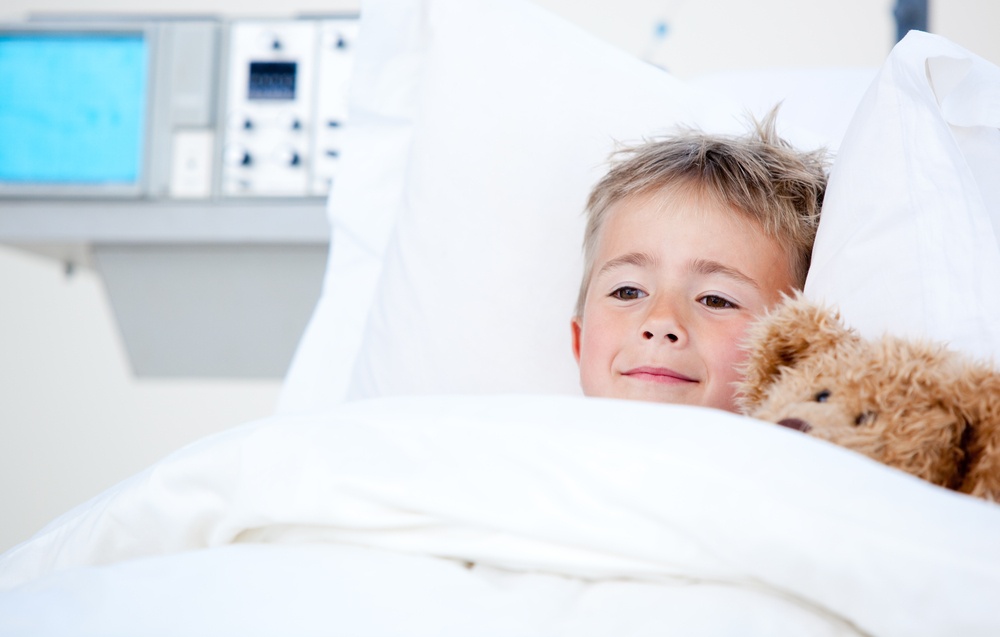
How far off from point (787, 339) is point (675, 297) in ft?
0.71

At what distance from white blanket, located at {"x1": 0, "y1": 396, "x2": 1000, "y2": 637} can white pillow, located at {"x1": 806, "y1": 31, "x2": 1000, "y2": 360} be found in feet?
0.89

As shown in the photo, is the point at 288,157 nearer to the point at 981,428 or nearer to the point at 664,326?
the point at 664,326

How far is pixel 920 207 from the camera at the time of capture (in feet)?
2.20

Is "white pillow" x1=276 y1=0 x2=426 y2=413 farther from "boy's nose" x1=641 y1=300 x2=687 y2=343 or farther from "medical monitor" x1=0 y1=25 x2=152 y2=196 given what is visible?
"medical monitor" x1=0 y1=25 x2=152 y2=196

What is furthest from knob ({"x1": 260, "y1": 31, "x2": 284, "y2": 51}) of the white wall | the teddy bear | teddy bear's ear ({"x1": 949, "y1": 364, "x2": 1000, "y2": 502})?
teddy bear's ear ({"x1": 949, "y1": 364, "x2": 1000, "y2": 502})

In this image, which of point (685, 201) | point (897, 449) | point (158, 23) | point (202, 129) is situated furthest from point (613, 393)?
point (158, 23)

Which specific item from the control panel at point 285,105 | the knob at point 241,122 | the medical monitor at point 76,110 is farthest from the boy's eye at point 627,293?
the medical monitor at point 76,110

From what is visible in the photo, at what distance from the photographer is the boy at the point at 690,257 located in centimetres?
77

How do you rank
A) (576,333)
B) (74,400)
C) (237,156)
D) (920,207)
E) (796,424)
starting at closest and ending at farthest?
(796,424)
(920,207)
(576,333)
(237,156)
(74,400)

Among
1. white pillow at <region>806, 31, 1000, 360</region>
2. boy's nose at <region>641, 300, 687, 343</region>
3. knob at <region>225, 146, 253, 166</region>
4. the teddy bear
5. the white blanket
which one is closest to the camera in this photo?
the white blanket

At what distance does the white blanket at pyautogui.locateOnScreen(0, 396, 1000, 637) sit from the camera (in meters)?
0.38

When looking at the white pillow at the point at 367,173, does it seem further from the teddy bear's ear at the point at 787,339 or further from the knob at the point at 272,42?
the teddy bear's ear at the point at 787,339

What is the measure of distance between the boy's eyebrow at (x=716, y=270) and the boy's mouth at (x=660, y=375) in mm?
103

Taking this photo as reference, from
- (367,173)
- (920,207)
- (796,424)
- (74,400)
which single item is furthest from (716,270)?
(74,400)
